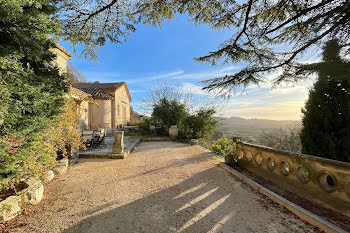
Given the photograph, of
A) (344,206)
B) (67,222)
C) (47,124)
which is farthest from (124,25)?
(344,206)

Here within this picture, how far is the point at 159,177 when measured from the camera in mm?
4480

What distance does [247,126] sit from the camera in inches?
487

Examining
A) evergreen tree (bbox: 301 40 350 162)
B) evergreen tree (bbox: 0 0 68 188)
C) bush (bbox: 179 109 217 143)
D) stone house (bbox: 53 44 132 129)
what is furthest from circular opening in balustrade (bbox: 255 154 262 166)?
stone house (bbox: 53 44 132 129)

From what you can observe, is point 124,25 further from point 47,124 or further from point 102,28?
point 47,124

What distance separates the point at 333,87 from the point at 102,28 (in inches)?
241

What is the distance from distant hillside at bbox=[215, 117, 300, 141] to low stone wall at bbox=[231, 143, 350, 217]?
5.25 m

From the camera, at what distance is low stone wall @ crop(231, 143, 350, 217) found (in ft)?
8.32

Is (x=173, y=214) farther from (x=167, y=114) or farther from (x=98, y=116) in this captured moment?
(x=98, y=116)

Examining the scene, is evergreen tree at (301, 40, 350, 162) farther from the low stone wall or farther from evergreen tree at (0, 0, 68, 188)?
evergreen tree at (0, 0, 68, 188)

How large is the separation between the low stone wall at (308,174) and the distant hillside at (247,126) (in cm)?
525

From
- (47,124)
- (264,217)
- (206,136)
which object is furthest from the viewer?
(206,136)

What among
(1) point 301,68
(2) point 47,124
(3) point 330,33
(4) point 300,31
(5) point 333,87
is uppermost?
(4) point 300,31

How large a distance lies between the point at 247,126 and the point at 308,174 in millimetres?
9808

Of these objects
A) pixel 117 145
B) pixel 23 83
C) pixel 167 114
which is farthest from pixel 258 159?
pixel 167 114
